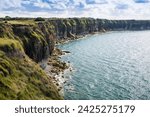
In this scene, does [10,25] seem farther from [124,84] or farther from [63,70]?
[124,84]

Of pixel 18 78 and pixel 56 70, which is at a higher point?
pixel 18 78

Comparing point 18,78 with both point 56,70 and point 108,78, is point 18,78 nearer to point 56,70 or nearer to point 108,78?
point 108,78

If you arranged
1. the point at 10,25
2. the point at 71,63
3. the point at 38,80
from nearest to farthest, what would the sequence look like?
the point at 38,80 → the point at 10,25 → the point at 71,63

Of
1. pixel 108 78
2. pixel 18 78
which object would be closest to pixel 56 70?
pixel 108 78

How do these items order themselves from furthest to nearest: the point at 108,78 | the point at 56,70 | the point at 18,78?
the point at 56,70
the point at 108,78
the point at 18,78

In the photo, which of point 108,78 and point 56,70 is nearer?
point 108,78

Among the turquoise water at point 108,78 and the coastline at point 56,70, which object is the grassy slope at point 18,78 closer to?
the turquoise water at point 108,78

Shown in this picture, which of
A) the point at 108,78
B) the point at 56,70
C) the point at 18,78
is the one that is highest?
the point at 18,78

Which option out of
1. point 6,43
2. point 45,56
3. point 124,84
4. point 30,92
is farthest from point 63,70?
point 30,92

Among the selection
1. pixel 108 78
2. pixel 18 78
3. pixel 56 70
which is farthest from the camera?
pixel 56 70

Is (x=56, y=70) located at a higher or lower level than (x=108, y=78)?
higher
